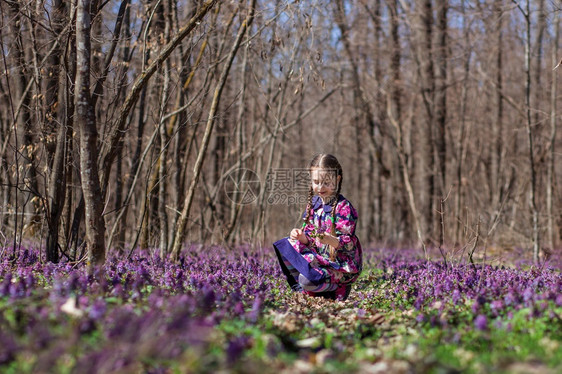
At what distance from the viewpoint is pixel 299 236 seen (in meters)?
5.70

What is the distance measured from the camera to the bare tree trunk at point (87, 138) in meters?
5.21

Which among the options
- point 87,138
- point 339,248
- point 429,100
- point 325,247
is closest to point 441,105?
point 429,100

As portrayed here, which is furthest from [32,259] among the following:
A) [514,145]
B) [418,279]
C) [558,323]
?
[514,145]

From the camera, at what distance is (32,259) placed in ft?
21.5

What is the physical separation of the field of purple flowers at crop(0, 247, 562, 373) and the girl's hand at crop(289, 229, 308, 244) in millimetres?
606

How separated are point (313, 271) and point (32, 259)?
3332 mm

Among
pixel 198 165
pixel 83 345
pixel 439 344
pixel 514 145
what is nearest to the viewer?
pixel 83 345

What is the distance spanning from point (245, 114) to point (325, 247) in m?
10.8

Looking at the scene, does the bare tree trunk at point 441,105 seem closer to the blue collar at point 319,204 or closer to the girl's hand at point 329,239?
the blue collar at point 319,204

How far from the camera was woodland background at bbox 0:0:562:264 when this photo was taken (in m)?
→ 6.81

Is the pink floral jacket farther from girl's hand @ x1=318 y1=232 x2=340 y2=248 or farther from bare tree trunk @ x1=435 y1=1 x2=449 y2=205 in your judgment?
bare tree trunk @ x1=435 y1=1 x2=449 y2=205

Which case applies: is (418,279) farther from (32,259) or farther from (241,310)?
(32,259)

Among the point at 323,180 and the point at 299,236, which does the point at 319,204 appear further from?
the point at 299,236

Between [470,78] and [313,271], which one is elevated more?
[470,78]
